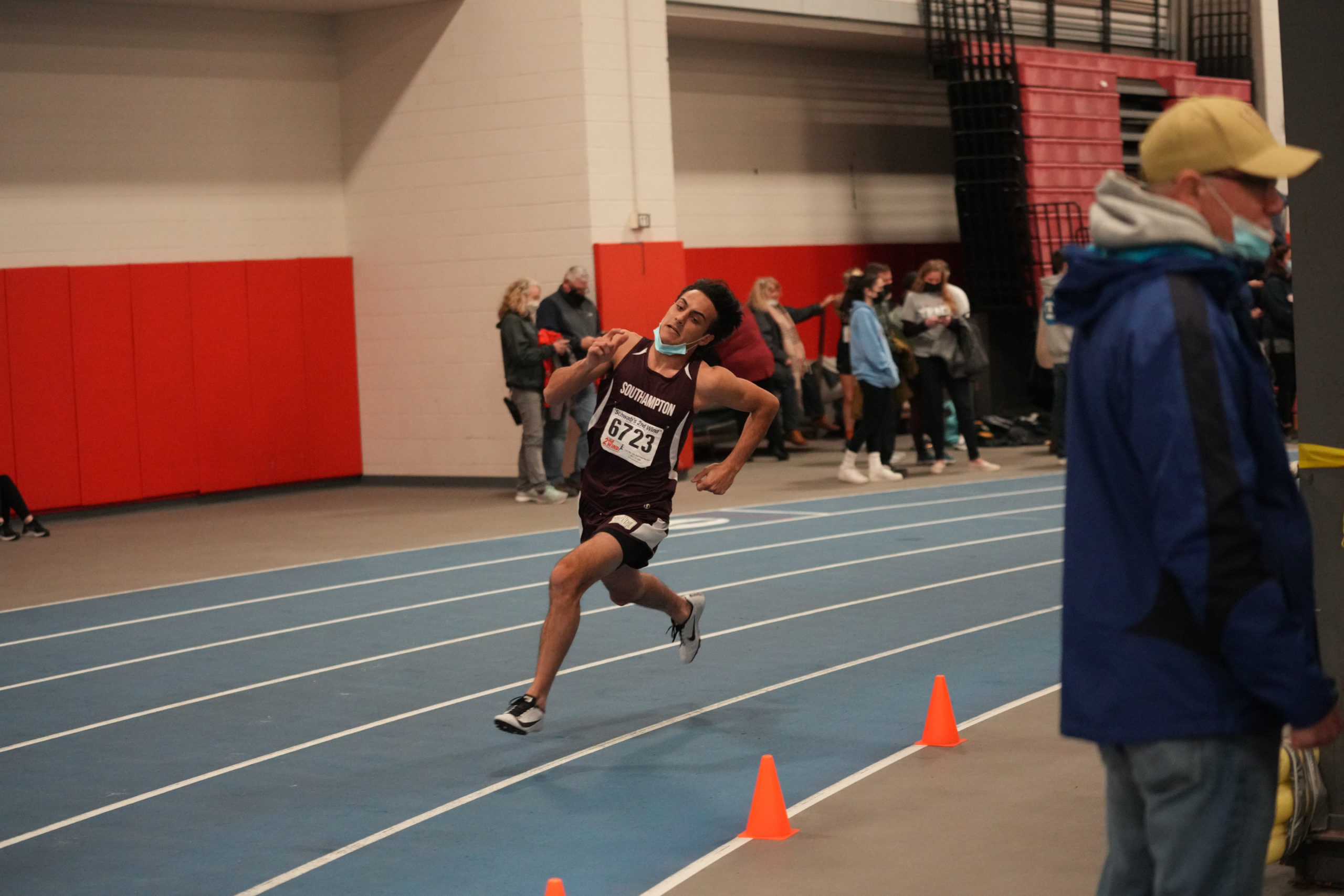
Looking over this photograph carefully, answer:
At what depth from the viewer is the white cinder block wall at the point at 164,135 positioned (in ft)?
49.7

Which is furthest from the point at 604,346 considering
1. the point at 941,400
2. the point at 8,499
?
the point at 941,400

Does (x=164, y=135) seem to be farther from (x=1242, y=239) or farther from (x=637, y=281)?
(x=1242, y=239)

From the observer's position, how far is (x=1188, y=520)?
8.65ft

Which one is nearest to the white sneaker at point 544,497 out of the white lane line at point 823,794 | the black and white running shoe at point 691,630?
the black and white running shoe at point 691,630

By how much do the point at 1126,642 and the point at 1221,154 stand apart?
89 cm

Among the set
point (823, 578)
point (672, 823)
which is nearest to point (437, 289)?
point (823, 578)

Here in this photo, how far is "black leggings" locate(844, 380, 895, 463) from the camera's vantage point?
15.6 metres

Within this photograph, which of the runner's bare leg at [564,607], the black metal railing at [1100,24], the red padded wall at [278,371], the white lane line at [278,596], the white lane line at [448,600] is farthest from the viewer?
the black metal railing at [1100,24]

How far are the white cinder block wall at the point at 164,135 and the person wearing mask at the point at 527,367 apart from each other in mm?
3590

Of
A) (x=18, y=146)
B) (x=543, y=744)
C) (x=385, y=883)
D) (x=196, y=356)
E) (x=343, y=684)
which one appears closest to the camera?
(x=385, y=883)

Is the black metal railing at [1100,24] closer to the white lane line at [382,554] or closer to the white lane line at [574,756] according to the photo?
the white lane line at [382,554]

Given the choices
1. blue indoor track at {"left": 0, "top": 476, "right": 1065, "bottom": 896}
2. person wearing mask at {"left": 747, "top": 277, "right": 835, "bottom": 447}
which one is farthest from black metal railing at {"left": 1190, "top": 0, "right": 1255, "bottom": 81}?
blue indoor track at {"left": 0, "top": 476, "right": 1065, "bottom": 896}

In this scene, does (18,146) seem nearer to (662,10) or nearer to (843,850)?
(662,10)

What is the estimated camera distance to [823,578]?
34.7 feet
